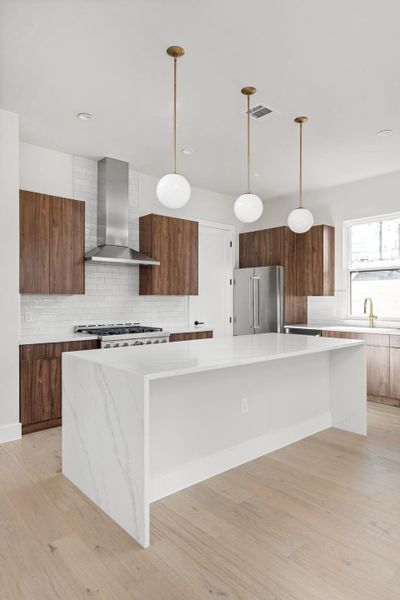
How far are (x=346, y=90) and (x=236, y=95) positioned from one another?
2.78ft

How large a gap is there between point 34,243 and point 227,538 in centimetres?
306

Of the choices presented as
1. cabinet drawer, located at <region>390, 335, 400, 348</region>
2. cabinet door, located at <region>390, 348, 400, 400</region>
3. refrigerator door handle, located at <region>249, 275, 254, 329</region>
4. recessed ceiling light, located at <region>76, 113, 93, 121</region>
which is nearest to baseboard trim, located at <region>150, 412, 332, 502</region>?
cabinet door, located at <region>390, 348, 400, 400</region>

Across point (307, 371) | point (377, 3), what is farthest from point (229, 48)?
point (307, 371)

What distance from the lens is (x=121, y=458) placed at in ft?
6.95

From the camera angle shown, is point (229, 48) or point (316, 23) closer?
point (316, 23)

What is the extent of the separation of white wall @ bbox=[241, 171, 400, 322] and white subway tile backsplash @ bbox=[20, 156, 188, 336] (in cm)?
224

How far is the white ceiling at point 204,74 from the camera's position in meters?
2.31

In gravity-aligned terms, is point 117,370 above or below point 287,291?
below

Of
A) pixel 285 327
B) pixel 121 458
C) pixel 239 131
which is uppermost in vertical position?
pixel 239 131

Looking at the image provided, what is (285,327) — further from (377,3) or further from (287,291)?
(377,3)

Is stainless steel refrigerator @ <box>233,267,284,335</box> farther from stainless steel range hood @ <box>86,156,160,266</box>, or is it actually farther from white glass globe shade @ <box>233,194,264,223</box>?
white glass globe shade @ <box>233,194,264,223</box>

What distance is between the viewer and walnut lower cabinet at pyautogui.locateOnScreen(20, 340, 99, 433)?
3.60m

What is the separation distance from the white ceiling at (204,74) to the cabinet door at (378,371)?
221cm

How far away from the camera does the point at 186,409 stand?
262cm
